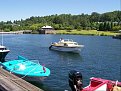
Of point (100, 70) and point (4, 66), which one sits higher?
point (4, 66)

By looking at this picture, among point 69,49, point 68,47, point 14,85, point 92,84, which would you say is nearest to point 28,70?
point 14,85

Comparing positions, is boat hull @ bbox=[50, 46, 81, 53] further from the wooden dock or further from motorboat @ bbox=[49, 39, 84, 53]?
the wooden dock

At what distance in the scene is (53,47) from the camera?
3268 inches

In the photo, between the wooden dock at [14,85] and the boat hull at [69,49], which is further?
the boat hull at [69,49]

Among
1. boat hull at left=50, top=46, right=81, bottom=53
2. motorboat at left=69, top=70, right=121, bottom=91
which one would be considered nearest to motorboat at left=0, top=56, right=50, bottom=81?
motorboat at left=69, top=70, right=121, bottom=91

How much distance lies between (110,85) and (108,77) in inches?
792

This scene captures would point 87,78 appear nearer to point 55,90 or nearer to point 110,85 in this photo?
point 55,90

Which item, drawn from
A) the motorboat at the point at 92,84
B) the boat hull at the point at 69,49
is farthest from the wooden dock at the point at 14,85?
the boat hull at the point at 69,49

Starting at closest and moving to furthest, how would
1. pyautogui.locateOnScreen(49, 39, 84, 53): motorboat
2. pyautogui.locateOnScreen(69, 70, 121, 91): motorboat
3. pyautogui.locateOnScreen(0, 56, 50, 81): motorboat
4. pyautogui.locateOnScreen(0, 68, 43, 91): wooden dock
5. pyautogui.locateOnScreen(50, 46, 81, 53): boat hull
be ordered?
pyautogui.locateOnScreen(69, 70, 121, 91): motorboat → pyautogui.locateOnScreen(0, 68, 43, 91): wooden dock → pyautogui.locateOnScreen(0, 56, 50, 81): motorboat → pyautogui.locateOnScreen(50, 46, 81, 53): boat hull → pyautogui.locateOnScreen(49, 39, 84, 53): motorboat

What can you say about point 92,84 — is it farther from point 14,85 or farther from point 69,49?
point 69,49

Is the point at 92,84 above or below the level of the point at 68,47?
above

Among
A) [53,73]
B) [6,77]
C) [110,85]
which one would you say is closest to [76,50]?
[53,73]

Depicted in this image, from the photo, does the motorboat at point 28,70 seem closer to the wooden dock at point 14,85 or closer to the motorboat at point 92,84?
the wooden dock at point 14,85

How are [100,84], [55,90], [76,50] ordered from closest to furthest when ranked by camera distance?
1. [100,84]
2. [55,90]
3. [76,50]
